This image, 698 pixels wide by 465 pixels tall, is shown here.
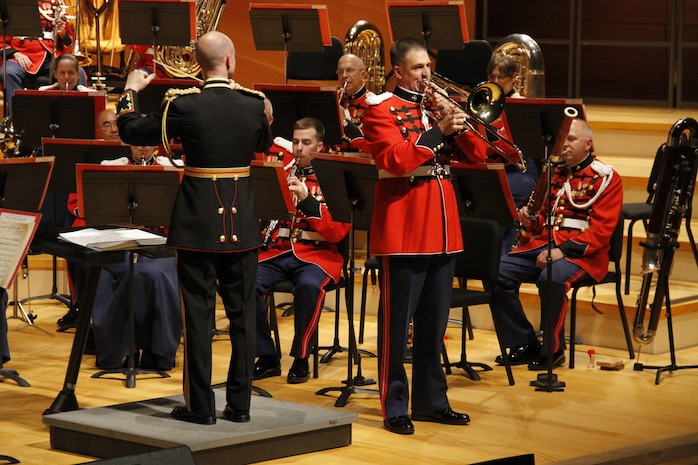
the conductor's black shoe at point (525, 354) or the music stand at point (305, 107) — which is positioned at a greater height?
the music stand at point (305, 107)

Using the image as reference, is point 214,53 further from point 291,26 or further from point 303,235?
point 291,26

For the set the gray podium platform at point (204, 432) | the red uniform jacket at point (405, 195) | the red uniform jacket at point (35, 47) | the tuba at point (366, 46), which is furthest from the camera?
the red uniform jacket at point (35, 47)

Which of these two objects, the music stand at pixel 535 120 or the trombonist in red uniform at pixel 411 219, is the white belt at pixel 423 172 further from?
the music stand at pixel 535 120

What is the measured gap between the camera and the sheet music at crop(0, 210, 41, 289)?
447 centimetres

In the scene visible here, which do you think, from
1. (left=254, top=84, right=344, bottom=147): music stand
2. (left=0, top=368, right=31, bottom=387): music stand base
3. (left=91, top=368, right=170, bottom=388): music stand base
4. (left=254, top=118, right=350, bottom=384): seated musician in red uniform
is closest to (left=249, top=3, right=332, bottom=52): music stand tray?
A: (left=254, top=84, right=344, bottom=147): music stand

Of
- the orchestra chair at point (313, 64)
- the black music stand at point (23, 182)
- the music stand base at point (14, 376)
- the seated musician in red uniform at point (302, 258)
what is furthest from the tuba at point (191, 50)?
the music stand base at point (14, 376)

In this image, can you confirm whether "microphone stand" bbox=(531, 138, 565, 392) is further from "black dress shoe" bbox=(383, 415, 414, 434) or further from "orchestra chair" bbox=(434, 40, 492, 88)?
"orchestra chair" bbox=(434, 40, 492, 88)

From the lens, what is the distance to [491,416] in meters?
5.56

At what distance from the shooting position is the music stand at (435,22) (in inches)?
291

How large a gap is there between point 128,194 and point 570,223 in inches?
88.7

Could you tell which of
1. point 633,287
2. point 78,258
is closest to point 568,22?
point 633,287

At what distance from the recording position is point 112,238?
5125 mm

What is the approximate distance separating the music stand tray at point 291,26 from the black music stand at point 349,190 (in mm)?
1806

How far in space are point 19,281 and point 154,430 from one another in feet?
11.2
